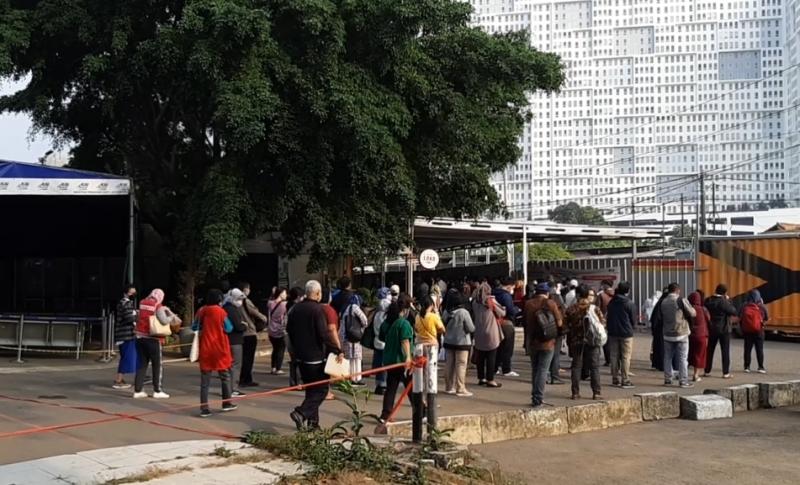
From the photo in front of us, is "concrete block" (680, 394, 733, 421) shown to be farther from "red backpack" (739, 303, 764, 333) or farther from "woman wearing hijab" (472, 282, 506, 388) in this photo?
"red backpack" (739, 303, 764, 333)

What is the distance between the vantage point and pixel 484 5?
380 feet

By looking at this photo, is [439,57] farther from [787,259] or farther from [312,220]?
[787,259]

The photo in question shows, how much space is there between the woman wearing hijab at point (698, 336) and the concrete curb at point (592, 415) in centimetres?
141

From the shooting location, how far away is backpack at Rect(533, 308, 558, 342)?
36.4ft

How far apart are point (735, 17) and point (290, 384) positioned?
140147mm

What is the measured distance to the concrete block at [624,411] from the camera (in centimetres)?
1126

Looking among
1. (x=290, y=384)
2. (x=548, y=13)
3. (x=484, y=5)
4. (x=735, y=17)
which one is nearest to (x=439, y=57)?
(x=290, y=384)

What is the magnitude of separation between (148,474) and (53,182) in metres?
10.4

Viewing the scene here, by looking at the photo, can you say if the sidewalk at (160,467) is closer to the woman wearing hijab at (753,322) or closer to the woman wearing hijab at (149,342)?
the woman wearing hijab at (149,342)

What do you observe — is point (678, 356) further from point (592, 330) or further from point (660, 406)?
point (592, 330)

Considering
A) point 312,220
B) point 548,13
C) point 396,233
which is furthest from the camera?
Result: point 548,13

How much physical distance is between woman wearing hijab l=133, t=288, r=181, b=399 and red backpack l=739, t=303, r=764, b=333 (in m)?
10.4

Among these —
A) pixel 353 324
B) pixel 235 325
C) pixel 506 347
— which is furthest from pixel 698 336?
pixel 235 325

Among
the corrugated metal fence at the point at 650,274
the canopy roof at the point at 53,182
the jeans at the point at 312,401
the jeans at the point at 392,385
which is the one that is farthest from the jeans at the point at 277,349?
the corrugated metal fence at the point at 650,274
